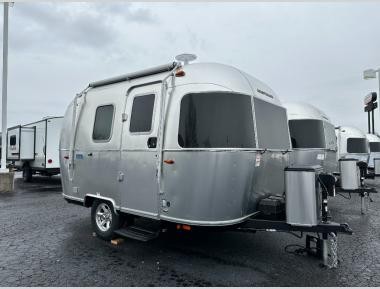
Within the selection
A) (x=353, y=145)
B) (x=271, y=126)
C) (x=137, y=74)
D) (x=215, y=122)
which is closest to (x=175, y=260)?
(x=215, y=122)

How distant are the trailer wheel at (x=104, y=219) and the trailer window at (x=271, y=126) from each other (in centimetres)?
296

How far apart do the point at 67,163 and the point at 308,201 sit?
4.91 meters

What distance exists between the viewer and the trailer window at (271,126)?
4.89 m

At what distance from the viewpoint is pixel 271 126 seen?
17.6 feet

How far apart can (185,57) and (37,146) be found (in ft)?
42.6

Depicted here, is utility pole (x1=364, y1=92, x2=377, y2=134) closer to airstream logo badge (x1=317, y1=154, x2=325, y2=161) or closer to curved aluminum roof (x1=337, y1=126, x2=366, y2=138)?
curved aluminum roof (x1=337, y1=126, x2=366, y2=138)

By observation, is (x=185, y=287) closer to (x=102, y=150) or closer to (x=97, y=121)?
(x=102, y=150)

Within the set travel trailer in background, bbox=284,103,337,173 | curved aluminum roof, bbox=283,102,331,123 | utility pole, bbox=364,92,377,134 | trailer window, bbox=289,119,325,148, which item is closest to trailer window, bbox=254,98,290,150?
travel trailer in background, bbox=284,103,337,173

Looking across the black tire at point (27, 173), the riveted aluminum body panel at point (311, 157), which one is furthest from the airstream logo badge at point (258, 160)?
the black tire at point (27, 173)

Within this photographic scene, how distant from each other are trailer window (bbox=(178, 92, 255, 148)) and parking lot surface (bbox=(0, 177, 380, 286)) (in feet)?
6.09

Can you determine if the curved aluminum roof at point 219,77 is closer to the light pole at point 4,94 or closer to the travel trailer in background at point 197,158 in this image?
the travel trailer in background at point 197,158

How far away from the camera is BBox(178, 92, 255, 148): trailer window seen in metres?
4.40

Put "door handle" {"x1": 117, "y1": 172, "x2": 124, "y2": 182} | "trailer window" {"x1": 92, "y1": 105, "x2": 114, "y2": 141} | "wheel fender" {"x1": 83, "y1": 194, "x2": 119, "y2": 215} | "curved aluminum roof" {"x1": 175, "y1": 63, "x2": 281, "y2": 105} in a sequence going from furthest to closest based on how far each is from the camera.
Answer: "trailer window" {"x1": 92, "y1": 105, "x2": 114, "y2": 141} → "wheel fender" {"x1": 83, "y1": 194, "x2": 119, "y2": 215} → "door handle" {"x1": 117, "y1": 172, "x2": 124, "y2": 182} → "curved aluminum roof" {"x1": 175, "y1": 63, "x2": 281, "y2": 105}

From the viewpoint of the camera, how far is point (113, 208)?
5605 millimetres
